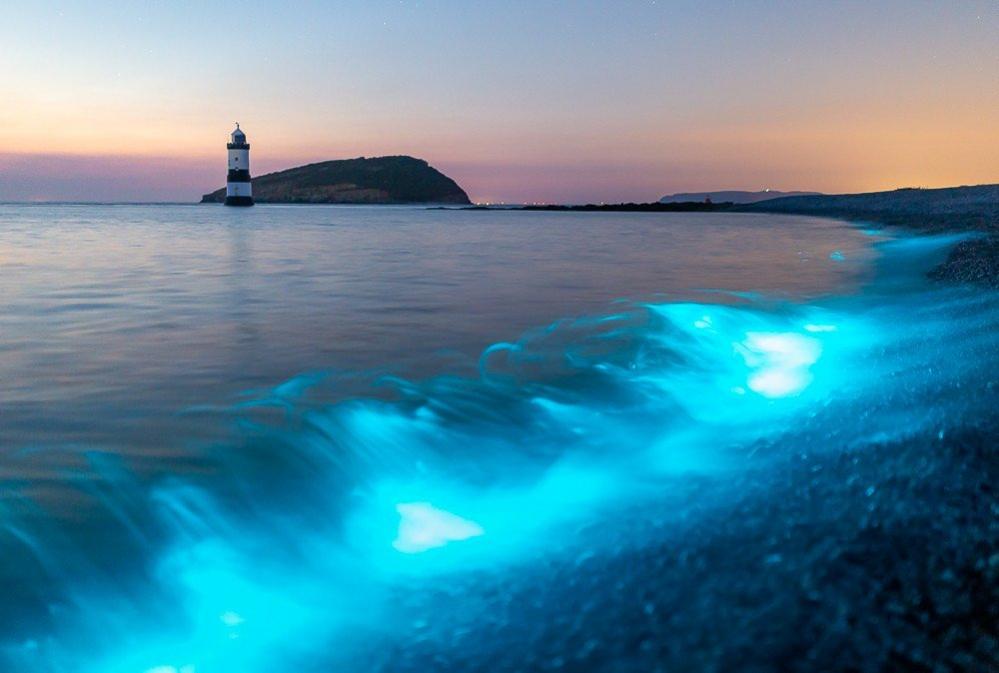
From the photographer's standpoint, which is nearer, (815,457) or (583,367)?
(815,457)

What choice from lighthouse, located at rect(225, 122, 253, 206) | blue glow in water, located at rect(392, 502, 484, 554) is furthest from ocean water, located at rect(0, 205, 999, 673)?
lighthouse, located at rect(225, 122, 253, 206)

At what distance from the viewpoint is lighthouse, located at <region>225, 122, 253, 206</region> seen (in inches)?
3203

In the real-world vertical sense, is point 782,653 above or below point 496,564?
above

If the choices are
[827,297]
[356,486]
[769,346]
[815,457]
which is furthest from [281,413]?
[827,297]

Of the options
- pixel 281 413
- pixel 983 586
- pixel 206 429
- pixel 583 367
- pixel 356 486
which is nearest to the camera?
pixel 983 586

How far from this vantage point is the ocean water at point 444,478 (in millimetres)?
3119

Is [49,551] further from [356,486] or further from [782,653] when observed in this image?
[782,653]

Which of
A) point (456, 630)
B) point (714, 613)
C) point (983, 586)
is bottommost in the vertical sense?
point (456, 630)

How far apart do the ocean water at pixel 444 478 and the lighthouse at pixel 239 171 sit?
7625 cm

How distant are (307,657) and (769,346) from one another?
8.56m

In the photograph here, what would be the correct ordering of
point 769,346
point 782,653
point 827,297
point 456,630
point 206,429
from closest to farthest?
1. point 782,653
2. point 456,630
3. point 206,429
4. point 769,346
5. point 827,297

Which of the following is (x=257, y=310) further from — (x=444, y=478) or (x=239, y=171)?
(x=239, y=171)

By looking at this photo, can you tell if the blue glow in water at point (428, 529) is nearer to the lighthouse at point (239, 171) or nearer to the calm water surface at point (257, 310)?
the calm water surface at point (257, 310)

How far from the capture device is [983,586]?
265 cm
